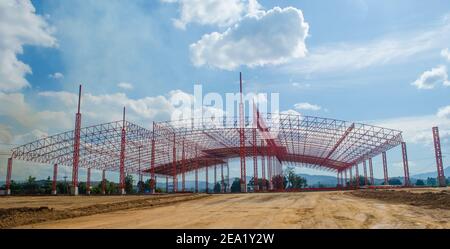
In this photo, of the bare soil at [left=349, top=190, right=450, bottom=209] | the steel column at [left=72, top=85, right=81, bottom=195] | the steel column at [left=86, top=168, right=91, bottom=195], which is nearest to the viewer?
the bare soil at [left=349, top=190, right=450, bottom=209]

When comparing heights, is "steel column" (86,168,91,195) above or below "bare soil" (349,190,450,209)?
above

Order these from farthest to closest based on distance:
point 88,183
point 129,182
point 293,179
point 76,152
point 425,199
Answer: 1. point 293,179
2. point 129,182
3. point 88,183
4. point 76,152
5. point 425,199

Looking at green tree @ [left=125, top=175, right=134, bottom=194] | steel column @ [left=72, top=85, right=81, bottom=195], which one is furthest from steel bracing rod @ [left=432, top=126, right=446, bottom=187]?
green tree @ [left=125, top=175, right=134, bottom=194]

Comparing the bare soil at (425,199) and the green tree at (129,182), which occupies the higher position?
the green tree at (129,182)

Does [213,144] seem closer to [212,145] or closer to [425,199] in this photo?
[212,145]

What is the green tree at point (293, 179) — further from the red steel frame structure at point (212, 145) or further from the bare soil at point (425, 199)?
the bare soil at point (425, 199)

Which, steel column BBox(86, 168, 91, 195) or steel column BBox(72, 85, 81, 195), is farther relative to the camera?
steel column BBox(86, 168, 91, 195)

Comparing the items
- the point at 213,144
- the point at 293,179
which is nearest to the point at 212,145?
the point at 213,144

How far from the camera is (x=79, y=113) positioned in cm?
4500

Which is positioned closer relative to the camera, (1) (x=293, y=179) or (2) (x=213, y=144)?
(2) (x=213, y=144)

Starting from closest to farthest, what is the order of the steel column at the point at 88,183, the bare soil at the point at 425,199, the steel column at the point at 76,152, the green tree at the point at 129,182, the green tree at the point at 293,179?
the bare soil at the point at 425,199 → the steel column at the point at 76,152 → the steel column at the point at 88,183 → the green tree at the point at 129,182 → the green tree at the point at 293,179

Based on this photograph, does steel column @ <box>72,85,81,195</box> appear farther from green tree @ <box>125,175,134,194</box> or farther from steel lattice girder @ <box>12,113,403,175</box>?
green tree @ <box>125,175,134,194</box>

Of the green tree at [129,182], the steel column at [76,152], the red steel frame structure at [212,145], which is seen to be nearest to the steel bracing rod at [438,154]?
the red steel frame structure at [212,145]

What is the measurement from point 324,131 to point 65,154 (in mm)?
37140
